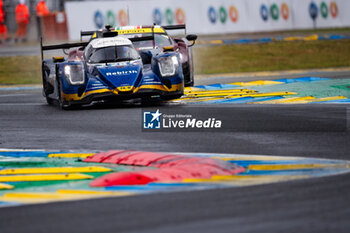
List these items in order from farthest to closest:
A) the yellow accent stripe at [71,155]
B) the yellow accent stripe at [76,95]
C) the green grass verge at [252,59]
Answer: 1. the green grass verge at [252,59]
2. the yellow accent stripe at [76,95]
3. the yellow accent stripe at [71,155]

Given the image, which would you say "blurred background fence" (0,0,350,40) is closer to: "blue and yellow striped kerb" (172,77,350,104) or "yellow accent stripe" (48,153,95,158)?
"blue and yellow striped kerb" (172,77,350,104)

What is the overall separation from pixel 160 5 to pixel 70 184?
26594mm

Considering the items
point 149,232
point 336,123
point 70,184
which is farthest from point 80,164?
point 336,123

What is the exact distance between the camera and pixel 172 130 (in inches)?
443

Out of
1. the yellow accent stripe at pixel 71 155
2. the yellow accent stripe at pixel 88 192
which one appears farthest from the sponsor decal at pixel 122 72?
the yellow accent stripe at pixel 88 192

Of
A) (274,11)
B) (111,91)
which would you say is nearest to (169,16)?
(274,11)

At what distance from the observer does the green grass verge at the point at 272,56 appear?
23.7 m

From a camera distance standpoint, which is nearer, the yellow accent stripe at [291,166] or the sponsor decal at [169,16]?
the yellow accent stripe at [291,166]

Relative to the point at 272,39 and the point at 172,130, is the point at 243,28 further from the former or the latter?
the point at 172,130

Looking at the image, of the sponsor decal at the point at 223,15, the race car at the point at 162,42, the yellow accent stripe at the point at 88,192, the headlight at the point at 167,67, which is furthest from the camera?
the sponsor decal at the point at 223,15

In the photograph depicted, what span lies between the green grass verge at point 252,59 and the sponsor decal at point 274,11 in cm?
572

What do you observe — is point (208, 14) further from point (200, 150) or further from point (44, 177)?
point (44, 177)

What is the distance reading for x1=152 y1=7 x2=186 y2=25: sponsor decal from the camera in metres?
33.3

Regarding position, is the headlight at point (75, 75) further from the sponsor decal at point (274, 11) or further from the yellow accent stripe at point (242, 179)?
the sponsor decal at point (274, 11)
